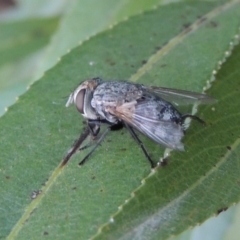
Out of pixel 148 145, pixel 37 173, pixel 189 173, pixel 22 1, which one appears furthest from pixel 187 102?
pixel 22 1

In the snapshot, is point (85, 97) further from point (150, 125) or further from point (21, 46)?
point (21, 46)

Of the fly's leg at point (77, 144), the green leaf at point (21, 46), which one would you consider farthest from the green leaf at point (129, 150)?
the green leaf at point (21, 46)

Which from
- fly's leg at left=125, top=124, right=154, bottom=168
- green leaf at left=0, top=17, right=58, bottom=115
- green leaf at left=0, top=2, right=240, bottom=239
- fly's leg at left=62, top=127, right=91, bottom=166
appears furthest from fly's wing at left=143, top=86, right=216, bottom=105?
green leaf at left=0, top=17, right=58, bottom=115

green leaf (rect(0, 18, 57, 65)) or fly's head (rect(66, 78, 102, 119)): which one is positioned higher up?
fly's head (rect(66, 78, 102, 119))

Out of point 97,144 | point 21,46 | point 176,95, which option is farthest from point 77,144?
point 21,46

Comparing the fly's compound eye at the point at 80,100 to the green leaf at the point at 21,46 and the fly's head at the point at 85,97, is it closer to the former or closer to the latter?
the fly's head at the point at 85,97

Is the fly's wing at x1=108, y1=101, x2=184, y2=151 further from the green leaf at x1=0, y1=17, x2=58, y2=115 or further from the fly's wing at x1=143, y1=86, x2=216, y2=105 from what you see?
the green leaf at x1=0, y1=17, x2=58, y2=115
